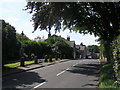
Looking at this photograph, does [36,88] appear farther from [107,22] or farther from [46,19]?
[107,22]

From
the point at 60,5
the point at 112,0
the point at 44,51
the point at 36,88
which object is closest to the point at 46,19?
the point at 60,5

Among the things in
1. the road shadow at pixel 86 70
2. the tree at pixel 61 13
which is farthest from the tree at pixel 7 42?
the road shadow at pixel 86 70

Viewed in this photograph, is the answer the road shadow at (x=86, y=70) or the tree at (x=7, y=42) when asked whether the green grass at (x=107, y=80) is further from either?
the tree at (x=7, y=42)

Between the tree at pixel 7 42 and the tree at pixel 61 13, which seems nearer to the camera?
the tree at pixel 61 13

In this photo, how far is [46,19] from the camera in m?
21.2

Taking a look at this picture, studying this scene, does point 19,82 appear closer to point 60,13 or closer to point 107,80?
point 107,80

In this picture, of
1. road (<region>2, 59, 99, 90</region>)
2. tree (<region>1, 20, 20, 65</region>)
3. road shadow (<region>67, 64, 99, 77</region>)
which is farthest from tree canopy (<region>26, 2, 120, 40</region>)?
road (<region>2, 59, 99, 90</region>)

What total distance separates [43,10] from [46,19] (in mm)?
927

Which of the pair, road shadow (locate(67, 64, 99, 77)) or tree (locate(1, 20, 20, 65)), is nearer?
road shadow (locate(67, 64, 99, 77))

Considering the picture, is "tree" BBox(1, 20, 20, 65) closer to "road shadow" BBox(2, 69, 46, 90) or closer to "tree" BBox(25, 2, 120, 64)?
"tree" BBox(25, 2, 120, 64)

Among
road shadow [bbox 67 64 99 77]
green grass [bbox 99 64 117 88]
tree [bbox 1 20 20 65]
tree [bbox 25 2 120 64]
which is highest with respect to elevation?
tree [bbox 25 2 120 64]

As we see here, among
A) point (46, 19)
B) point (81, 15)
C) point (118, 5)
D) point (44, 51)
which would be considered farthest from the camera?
point (44, 51)

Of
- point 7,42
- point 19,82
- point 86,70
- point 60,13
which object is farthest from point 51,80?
point 86,70

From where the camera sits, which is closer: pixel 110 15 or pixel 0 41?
pixel 0 41
